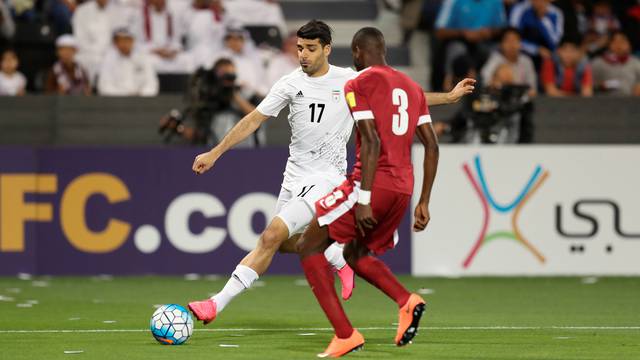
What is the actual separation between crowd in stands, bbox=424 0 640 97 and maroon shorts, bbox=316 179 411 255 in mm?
9131

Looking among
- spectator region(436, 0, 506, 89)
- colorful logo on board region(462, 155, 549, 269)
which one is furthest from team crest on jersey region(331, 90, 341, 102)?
spectator region(436, 0, 506, 89)

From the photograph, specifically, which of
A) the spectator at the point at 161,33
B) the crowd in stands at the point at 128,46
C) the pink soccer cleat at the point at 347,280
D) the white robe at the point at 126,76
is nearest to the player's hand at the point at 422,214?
the pink soccer cleat at the point at 347,280

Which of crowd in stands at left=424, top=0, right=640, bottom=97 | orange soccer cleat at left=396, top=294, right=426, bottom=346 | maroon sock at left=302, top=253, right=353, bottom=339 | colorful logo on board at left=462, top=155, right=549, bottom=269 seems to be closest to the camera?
orange soccer cleat at left=396, top=294, right=426, bottom=346

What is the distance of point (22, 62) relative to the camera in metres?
19.1

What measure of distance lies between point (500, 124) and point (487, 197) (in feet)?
3.32

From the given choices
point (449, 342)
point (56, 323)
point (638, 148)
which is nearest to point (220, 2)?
point (638, 148)

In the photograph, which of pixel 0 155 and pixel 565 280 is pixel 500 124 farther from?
pixel 0 155

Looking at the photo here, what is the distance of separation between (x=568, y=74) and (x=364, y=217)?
11181 millimetres

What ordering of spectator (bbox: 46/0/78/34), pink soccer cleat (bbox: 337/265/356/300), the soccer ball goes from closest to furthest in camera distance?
the soccer ball, pink soccer cleat (bbox: 337/265/356/300), spectator (bbox: 46/0/78/34)

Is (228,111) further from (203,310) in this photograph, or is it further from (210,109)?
(203,310)

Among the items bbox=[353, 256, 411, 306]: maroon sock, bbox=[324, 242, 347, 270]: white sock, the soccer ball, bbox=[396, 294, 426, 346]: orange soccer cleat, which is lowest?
the soccer ball

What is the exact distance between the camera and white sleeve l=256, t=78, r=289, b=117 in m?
10.1

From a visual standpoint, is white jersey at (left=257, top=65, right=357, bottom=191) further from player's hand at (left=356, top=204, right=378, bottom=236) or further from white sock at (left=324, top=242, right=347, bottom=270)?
player's hand at (left=356, top=204, right=378, bottom=236)

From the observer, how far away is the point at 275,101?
10148 mm
